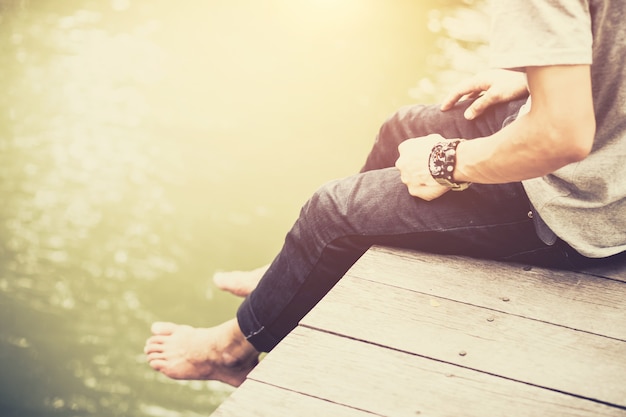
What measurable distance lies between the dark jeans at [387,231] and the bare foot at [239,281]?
0.48 meters

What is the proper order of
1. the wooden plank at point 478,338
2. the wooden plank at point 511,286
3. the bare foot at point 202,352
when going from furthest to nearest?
the bare foot at point 202,352, the wooden plank at point 511,286, the wooden plank at point 478,338

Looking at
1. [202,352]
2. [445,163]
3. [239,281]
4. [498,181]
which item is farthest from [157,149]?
[498,181]

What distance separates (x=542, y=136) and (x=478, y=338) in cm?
36

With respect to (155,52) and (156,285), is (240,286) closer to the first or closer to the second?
(156,285)

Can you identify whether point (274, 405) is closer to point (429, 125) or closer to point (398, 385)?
point (398, 385)

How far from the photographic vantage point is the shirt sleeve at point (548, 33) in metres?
0.93

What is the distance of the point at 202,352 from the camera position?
1773 millimetres

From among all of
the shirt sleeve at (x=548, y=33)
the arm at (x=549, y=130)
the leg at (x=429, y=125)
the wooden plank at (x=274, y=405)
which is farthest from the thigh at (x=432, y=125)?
the wooden plank at (x=274, y=405)

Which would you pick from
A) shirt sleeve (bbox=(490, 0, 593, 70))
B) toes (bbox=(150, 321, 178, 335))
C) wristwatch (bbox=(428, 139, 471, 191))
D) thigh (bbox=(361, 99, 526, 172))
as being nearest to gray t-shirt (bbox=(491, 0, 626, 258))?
shirt sleeve (bbox=(490, 0, 593, 70))

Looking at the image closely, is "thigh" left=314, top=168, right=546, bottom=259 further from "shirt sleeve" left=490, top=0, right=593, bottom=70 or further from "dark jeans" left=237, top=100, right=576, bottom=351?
"shirt sleeve" left=490, top=0, right=593, bottom=70

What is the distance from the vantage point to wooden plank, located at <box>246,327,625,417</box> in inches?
37.3

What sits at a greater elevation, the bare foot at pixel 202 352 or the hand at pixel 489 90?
the hand at pixel 489 90

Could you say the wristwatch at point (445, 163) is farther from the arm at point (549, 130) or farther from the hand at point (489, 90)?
the hand at point (489, 90)

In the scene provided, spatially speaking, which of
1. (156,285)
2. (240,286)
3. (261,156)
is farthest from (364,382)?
(261,156)
